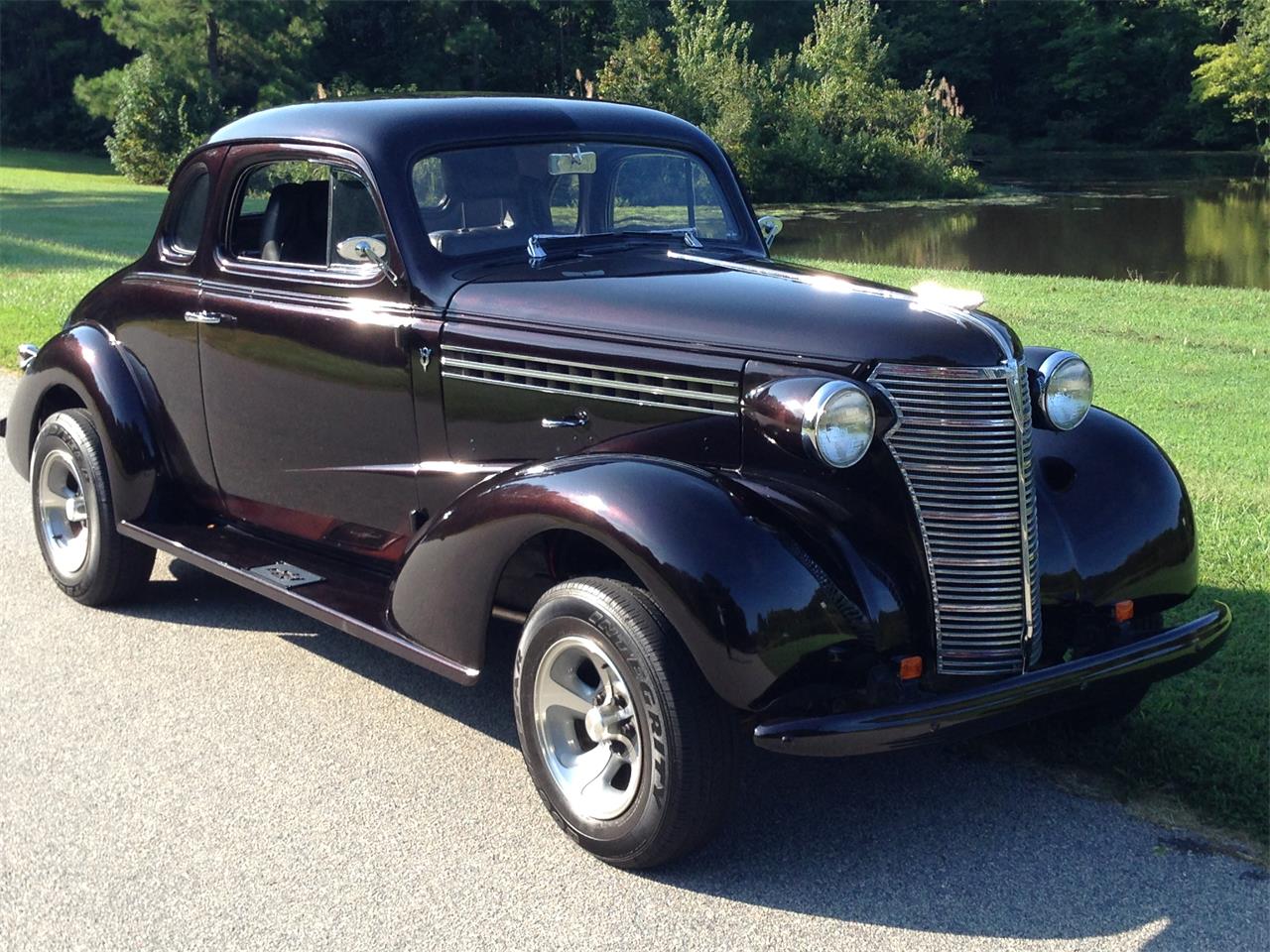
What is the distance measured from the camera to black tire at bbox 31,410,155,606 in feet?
18.2

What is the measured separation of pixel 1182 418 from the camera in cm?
843

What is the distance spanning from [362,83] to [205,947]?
4524cm

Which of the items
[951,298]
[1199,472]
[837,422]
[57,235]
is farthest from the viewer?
[57,235]

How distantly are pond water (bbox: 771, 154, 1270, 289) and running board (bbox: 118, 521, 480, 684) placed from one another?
14994 millimetres

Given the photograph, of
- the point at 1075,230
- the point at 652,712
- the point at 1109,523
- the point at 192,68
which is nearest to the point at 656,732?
the point at 652,712

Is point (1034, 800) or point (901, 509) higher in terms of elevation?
point (901, 509)

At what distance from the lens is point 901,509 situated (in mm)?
3680

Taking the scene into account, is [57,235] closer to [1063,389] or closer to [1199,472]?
[1199,472]

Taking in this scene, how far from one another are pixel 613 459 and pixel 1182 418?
5.70 meters

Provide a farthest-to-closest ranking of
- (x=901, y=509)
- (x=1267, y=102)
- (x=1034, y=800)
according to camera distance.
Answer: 1. (x=1267, y=102)
2. (x=1034, y=800)
3. (x=901, y=509)

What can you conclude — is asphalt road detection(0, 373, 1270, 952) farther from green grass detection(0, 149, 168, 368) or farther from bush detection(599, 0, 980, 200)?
bush detection(599, 0, 980, 200)

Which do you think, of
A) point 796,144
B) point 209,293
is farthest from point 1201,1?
point 209,293

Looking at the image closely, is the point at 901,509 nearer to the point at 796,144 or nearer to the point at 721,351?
the point at 721,351

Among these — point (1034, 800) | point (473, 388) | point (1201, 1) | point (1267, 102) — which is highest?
point (1201, 1)
